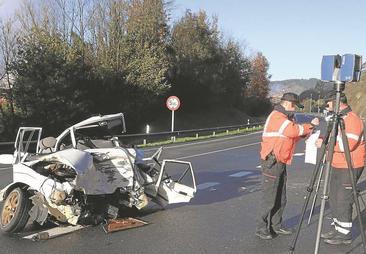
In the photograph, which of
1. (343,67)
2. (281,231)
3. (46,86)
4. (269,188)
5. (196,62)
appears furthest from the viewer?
(196,62)

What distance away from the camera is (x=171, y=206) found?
9.24 m

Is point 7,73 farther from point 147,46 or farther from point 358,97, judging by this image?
point 358,97

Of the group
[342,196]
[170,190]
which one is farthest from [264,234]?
[170,190]

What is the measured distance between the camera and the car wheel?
22.8ft

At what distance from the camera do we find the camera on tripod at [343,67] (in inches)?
223

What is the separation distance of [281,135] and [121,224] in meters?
2.60

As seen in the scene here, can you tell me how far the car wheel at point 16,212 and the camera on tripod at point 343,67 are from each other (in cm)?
415

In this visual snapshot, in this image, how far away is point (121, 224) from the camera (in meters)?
7.55

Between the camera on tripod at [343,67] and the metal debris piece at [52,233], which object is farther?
the metal debris piece at [52,233]

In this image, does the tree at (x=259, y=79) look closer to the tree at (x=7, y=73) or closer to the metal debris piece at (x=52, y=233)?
the tree at (x=7, y=73)

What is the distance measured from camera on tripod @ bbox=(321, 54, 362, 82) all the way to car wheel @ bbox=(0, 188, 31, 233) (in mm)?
4153

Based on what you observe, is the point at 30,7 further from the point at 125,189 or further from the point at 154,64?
the point at 125,189

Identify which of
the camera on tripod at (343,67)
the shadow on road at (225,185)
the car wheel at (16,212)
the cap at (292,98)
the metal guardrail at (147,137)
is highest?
the camera on tripod at (343,67)

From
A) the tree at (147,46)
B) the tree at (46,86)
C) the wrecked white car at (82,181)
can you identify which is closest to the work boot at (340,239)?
the wrecked white car at (82,181)
